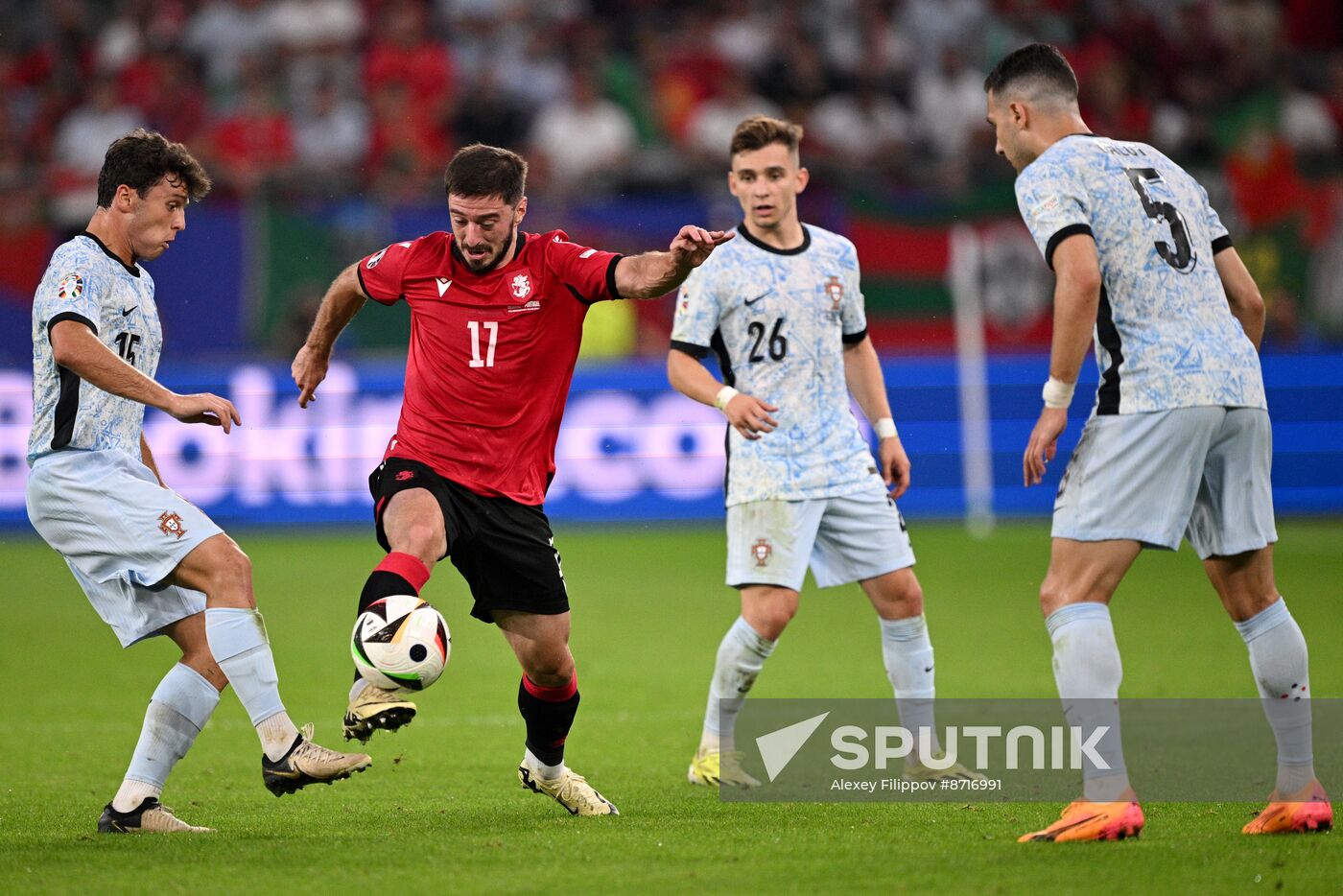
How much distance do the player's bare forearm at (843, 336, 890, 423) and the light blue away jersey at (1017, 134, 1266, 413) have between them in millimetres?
1674

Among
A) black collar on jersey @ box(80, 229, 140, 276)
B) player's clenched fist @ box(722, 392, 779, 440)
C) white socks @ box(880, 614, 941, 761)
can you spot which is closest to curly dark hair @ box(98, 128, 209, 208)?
black collar on jersey @ box(80, 229, 140, 276)

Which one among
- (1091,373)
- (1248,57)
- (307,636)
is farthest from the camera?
(1248,57)

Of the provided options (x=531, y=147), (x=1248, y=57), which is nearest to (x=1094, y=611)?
(x=531, y=147)

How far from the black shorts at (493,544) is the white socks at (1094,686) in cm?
171

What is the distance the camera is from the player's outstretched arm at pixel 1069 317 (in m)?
4.80

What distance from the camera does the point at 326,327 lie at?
235 inches

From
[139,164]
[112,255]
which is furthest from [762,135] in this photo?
[112,255]

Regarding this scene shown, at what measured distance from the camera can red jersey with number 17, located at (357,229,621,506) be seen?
564cm

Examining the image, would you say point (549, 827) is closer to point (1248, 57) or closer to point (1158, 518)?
point (1158, 518)

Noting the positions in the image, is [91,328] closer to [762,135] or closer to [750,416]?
[750,416]

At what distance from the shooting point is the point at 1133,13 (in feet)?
62.4

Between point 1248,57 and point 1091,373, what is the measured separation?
6348 mm

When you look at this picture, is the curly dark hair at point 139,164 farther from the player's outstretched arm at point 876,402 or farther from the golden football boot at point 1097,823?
the golden football boot at point 1097,823

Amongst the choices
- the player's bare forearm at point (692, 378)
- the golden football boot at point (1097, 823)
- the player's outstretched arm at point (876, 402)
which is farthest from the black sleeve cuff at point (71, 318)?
the golden football boot at point (1097, 823)
